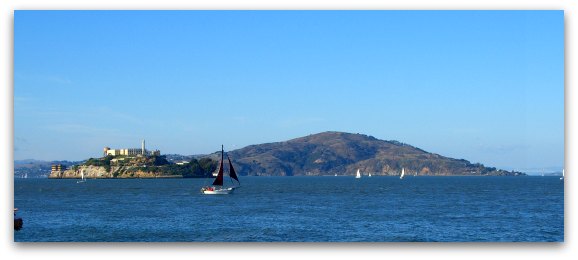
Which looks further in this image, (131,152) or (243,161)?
(243,161)

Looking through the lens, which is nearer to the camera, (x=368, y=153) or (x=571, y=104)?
(x=571, y=104)

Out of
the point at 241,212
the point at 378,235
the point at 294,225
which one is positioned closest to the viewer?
the point at 378,235
